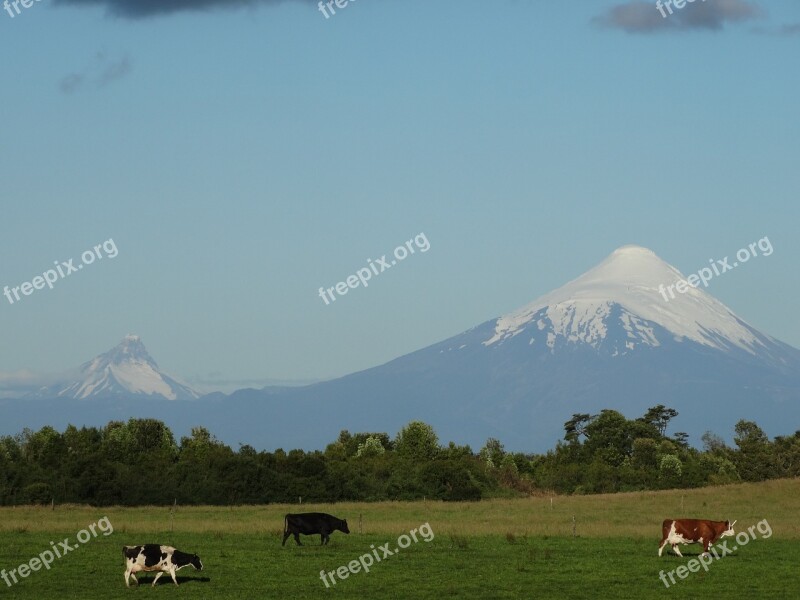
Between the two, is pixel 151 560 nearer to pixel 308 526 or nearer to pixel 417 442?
pixel 308 526

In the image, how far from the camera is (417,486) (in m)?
79.8

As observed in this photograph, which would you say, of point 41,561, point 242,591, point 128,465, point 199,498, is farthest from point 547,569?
point 128,465

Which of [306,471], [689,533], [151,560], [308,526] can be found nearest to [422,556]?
[308,526]

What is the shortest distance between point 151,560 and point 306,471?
1857 inches

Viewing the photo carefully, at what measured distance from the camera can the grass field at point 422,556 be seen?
30141mm

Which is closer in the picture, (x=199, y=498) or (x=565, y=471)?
(x=199, y=498)

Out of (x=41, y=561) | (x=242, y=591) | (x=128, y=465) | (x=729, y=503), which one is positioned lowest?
(x=729, y=503)

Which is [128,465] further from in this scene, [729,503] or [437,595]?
[437,595]

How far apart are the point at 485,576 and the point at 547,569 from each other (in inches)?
93.1

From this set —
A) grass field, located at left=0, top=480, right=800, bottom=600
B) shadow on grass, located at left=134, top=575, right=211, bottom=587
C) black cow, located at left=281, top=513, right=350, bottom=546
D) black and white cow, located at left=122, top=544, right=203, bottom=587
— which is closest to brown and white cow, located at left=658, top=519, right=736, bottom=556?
grass field, located at left=0, top=480, right=800, bottom=600

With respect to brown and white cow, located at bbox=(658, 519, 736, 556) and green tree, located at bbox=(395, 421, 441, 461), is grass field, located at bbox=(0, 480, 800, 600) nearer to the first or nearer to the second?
brown and white cow, located at bbox=(658, 519, 736, 556)

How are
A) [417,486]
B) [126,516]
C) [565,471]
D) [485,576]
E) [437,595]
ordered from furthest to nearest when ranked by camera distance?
[565,471], [417,486], [126,516], [485,576], [437,595]

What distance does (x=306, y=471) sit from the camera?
78250 millimetres

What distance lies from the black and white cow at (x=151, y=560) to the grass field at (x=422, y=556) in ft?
1.31
